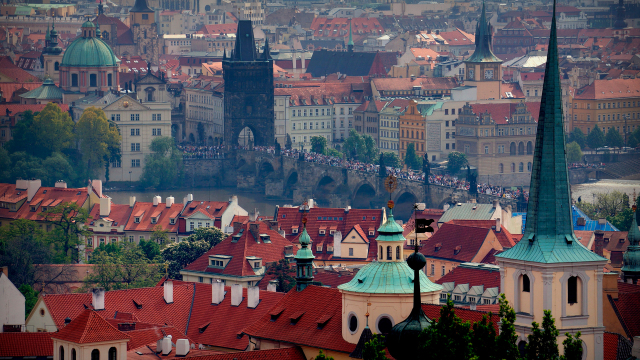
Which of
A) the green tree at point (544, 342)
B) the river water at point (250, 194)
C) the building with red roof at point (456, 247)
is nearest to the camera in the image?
the green tree at point (544, 342)

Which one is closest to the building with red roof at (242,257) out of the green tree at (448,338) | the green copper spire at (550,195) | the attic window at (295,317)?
the attic window at (295,317)

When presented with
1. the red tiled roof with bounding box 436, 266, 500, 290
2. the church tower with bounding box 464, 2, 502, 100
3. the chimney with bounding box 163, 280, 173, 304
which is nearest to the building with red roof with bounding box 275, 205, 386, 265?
the red tiled roof with bounding box 436, 266, 500, 290

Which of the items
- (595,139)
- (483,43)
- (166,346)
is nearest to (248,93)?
(483,43)

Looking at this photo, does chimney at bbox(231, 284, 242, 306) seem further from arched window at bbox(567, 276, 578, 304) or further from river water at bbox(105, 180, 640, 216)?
river water at bbox(105, 180, 640, 216)

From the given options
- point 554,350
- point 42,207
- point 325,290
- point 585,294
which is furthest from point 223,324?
point 42,207

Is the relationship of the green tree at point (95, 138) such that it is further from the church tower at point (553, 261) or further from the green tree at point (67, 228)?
the church tower at point (553, 261)
